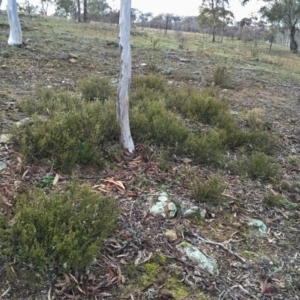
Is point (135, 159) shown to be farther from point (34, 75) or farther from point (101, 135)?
point (34, 75)

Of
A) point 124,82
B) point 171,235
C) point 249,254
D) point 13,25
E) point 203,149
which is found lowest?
point 249,254

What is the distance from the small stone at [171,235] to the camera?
2.87m

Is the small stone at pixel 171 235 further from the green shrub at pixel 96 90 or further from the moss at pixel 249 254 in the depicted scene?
the green shrub at pixel 96 90

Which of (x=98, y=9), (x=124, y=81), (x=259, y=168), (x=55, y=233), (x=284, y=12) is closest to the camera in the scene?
(x=55, y=233)

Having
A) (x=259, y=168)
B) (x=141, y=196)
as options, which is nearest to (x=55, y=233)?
(x=141, y=196)

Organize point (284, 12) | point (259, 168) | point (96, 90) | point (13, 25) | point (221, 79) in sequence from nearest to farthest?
point (259, 168) → point (96, 90) → point (221, 79) → point (13, 25) → point (284, 12)

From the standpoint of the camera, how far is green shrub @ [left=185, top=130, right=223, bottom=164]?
428 centimetres

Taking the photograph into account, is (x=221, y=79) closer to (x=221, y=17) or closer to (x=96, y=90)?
(x=96, y=90)

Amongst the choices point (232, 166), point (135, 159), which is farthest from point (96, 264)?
point (232, 166)

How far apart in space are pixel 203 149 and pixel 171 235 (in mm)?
1637

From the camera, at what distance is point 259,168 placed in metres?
4.18

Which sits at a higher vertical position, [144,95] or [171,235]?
[144,95]

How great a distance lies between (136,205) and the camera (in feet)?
10.5

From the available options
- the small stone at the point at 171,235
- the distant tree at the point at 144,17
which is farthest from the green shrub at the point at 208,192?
the distant tree at the point at 144,17
